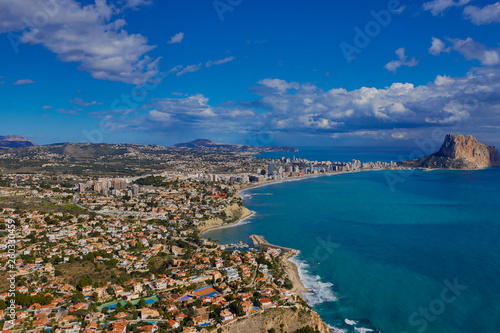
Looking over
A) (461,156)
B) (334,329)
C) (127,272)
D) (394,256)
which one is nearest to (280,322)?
(334,329)

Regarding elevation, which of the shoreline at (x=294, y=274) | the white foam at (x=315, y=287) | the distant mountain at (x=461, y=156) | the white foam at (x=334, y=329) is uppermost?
the distant mountain at (x=461, y=156)

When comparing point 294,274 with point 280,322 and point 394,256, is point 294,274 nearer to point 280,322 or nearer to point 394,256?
point 280,322

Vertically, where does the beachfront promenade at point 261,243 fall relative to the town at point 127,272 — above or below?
below

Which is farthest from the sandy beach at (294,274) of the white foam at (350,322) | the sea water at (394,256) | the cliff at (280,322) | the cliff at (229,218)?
the cliff at (229,218)

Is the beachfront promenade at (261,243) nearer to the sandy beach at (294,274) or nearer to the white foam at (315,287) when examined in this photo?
the sandy beach at (294,274)

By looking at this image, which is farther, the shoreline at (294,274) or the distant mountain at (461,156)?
the distant mountain at (461,156)

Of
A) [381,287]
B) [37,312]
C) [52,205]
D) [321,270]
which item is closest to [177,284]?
Answer: [37,312]

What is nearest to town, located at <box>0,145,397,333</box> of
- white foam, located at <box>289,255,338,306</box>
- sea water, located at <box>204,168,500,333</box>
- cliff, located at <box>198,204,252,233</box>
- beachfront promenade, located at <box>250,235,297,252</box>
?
cliff, located at <box>198,204,252,233</box>
